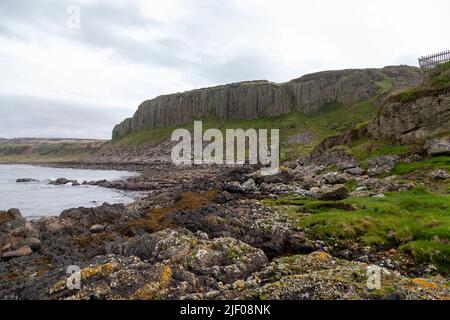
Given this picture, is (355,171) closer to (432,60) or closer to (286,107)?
(432,60)

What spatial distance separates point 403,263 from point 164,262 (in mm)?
8984

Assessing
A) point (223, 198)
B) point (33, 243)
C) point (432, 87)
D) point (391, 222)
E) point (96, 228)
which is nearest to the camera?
point (391, 222)

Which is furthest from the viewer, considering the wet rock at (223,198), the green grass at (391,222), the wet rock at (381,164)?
the wet rock at (381,164)


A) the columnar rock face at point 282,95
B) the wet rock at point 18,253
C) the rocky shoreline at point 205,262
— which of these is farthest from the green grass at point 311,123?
the wet rock at point 18,253

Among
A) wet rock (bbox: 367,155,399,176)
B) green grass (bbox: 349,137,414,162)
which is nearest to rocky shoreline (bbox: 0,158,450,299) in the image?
wet rock (bbox: 367,155,399,176)

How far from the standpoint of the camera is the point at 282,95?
166 m

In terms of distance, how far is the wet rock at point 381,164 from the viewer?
30938mm

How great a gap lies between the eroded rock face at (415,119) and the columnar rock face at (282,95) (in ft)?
352

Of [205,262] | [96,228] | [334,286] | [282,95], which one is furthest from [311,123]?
[334,286]

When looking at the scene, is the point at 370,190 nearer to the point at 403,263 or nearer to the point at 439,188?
the point at 439,188

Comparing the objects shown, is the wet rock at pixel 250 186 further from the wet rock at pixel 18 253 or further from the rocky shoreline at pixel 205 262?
the wet rock at pixel 18 253

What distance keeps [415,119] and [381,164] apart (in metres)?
7.45

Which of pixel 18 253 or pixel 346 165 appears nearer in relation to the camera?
pixel 18 253
